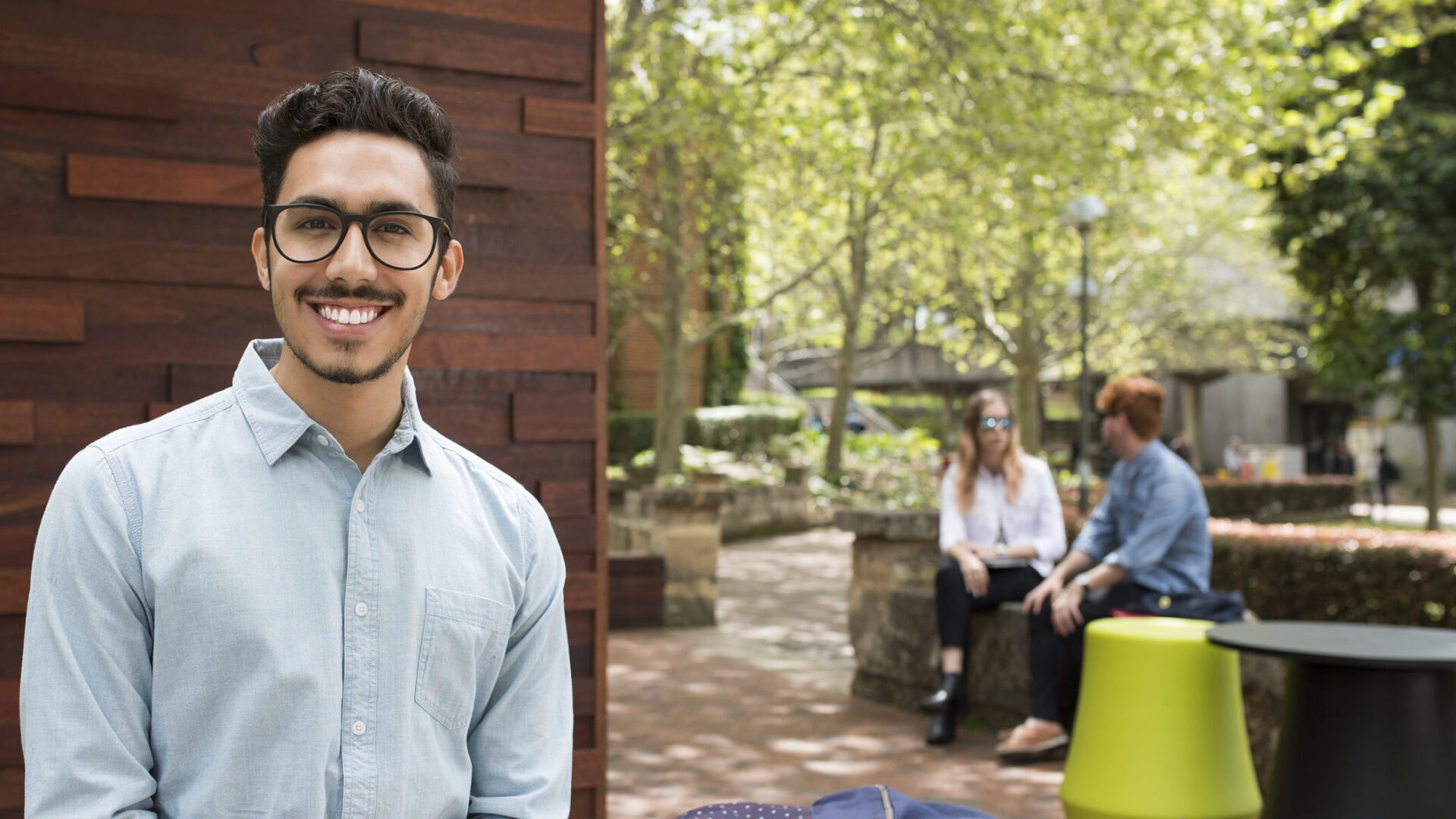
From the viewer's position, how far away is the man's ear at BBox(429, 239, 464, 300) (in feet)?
6.41

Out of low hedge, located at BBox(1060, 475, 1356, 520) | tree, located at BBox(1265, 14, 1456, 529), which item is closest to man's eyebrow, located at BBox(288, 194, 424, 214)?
tree, located at BBox(1265, 14, 1456, 529)

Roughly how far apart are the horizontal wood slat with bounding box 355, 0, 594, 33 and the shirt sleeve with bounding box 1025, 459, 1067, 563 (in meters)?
3.90

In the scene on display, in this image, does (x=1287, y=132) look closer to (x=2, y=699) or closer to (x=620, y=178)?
(x=620, y=178)

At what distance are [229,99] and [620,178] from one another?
42.6 feet

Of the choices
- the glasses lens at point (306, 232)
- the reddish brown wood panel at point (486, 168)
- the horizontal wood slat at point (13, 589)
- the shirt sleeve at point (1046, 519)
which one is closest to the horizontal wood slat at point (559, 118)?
the reddish brown wood panel at point (486, 168)

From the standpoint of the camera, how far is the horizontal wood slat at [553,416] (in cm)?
388

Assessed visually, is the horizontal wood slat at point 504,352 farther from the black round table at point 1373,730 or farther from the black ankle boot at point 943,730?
the black ankle boot at point 943,730

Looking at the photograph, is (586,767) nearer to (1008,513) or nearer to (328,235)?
(328,235)

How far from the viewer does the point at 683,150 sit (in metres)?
16.0

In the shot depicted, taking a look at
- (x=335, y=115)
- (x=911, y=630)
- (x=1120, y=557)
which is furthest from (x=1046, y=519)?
(x=335, y=115)

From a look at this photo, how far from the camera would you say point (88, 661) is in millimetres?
1550

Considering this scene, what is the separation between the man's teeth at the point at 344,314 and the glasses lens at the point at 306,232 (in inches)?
2.8

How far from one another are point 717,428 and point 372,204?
79.2 feet

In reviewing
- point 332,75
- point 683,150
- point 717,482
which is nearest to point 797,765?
point 332,75
